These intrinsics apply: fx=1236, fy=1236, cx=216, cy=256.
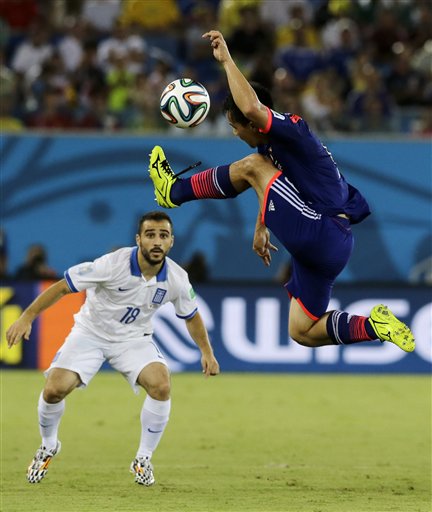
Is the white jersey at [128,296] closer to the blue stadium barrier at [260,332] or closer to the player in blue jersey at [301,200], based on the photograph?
the player in blue jersey at [301,200]

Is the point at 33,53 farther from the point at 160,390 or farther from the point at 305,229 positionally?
the point at 305,229

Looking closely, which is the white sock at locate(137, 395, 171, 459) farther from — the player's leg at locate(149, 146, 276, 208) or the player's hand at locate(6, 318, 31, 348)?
the player's leg at locate(149, 146, 276, 208)

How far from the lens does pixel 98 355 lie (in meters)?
9.54

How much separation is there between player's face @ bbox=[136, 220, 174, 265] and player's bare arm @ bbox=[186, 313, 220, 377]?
0.60 meters

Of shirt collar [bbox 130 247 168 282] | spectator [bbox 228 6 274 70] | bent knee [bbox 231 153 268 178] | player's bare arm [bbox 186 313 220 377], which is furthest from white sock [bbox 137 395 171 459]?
spectator [bbox 228 6 274 70]

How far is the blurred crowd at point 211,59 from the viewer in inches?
696

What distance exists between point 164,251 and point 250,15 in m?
9.92

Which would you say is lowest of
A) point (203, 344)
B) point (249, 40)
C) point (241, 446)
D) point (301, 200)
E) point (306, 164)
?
point (241, 446)

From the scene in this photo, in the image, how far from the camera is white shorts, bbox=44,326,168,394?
938cm

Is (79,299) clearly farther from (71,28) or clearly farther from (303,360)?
(71,28)

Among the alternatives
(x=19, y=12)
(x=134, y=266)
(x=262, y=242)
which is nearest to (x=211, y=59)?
(x=19, y=12)

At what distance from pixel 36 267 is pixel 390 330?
29.2 ft

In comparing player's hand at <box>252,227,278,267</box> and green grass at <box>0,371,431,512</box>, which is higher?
player's hand at <box>252,227,278,267</box>

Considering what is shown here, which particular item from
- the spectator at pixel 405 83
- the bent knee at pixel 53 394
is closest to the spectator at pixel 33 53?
the spectator at pixel 405 83
